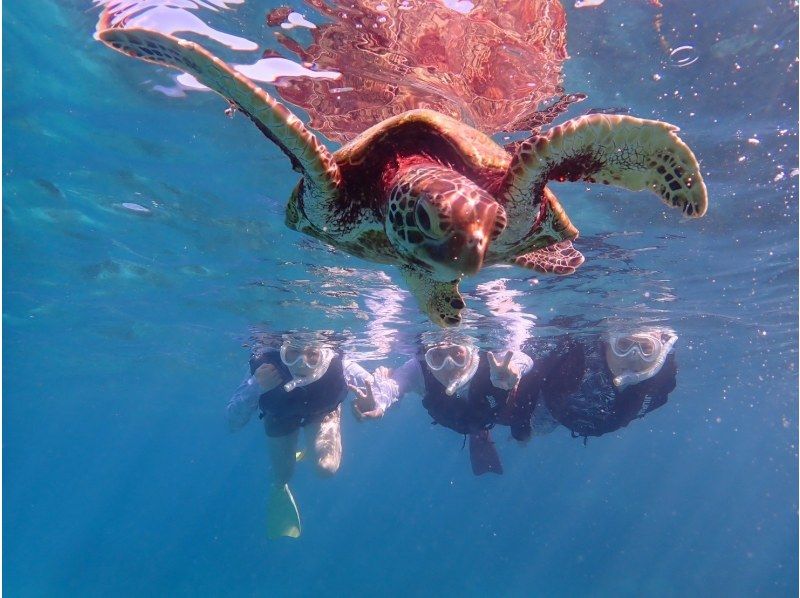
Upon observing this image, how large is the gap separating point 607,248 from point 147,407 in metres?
53.8

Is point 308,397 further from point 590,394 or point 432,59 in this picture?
point 432,59

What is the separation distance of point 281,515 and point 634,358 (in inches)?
404

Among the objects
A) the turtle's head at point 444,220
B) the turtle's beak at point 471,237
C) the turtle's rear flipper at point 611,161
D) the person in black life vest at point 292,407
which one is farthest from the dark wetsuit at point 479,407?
the turtle's beak at point 471,237

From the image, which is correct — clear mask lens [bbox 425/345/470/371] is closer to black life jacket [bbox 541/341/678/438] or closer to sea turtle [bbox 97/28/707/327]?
black life jacket [bbox 541/341/678/438]

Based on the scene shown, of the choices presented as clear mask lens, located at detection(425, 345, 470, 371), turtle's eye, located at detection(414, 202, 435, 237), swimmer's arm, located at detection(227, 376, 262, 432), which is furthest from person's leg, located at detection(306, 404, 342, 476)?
turtle's eye, located at detection(414, 202, 435, 237)

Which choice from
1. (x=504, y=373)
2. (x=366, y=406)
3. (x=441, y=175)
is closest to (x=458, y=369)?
(x=504, y=373)

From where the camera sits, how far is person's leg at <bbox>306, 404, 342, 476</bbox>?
12706 mm

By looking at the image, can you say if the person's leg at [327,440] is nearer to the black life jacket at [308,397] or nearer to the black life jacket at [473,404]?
the black life jacket at [308,397]

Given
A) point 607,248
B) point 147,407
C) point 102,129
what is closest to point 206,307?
point 102,129

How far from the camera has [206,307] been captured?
18.2m

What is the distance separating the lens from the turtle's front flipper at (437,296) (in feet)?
13.9

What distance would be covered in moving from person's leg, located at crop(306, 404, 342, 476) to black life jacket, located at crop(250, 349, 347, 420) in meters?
0.78

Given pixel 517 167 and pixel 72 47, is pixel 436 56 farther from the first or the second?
pixel 72 47

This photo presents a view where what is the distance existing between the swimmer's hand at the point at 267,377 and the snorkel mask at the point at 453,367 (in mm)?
3934
